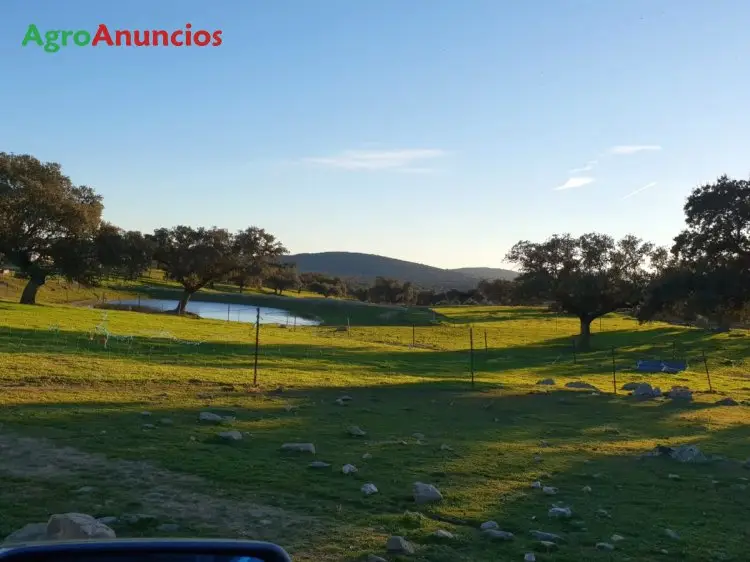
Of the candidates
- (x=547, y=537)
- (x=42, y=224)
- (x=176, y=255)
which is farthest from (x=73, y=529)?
(x=176, y=255)

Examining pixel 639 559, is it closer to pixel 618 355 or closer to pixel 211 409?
pixel 211 409

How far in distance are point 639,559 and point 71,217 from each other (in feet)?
154

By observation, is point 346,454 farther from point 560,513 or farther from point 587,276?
point 587,276

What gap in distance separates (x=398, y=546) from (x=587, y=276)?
46.3 meters

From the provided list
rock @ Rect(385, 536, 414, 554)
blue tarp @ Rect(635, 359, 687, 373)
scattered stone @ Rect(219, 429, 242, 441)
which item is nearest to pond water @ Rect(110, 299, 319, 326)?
blue tarp @ Rect(635, 359, 687, 373)

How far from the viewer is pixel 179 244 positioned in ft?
210

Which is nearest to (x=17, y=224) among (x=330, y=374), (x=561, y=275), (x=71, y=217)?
(x=71, y=217)

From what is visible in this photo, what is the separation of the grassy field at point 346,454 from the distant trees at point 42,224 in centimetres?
1877

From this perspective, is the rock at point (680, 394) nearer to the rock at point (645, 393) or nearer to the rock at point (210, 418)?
the rock at point (645, 393)

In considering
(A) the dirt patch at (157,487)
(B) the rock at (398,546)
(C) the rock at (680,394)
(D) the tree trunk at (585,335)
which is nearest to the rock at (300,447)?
(A) the dirt patch at (157,487)

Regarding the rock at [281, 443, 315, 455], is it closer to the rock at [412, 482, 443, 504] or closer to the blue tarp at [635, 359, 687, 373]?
the rock at [412, 482, 443, 504]

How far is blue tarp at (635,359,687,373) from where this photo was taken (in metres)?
37.3

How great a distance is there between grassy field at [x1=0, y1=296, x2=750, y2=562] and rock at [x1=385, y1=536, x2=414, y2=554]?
0.09 m

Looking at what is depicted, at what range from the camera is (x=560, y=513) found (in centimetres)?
865
